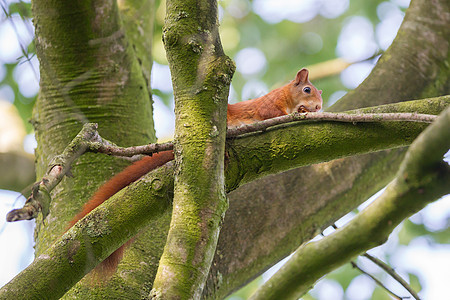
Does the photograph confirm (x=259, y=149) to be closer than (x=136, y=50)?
Yes

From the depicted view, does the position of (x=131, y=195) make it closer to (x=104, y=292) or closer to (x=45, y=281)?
(x=45, y=281)

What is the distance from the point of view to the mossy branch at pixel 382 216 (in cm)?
70

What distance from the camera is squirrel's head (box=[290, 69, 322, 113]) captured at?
254 centimetres

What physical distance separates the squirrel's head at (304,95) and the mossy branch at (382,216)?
1.25 m

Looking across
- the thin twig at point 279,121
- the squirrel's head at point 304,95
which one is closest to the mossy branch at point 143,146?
the thin twig at point 279,121

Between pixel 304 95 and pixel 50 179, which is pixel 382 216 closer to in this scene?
pixel 50 179

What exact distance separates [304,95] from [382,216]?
1515 millimetres

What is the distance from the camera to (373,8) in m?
3.60

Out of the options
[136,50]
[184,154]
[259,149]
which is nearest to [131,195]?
[184,154]

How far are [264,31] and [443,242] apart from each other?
2155 mm

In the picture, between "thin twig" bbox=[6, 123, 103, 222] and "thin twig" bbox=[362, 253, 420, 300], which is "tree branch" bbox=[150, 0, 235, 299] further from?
"thin twig" bbox=[362, 253, 420, 300]

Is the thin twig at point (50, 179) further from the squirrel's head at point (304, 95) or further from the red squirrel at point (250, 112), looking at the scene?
the squirrel's head at point (304, 95)

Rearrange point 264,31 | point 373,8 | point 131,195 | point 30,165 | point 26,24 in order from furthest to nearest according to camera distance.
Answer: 1. point 264,31
2. point 373,8
3. point 30,165
4. point 131,195
5. point 26,24

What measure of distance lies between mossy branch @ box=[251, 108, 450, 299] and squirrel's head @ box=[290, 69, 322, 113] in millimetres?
1250
